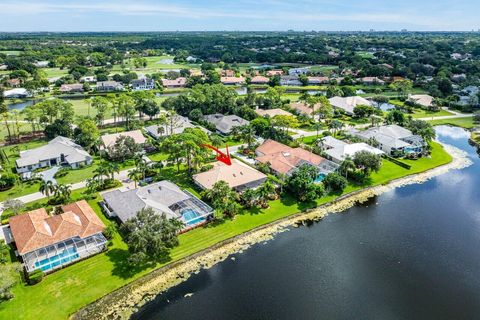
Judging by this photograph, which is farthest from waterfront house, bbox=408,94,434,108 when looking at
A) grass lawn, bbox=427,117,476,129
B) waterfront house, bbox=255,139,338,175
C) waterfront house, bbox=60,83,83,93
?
waterfront house, bbox=60,83,83,93

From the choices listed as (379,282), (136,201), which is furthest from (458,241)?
(136,201)

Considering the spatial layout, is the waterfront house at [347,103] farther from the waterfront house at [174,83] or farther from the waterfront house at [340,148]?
the waterfront house at [174,83]

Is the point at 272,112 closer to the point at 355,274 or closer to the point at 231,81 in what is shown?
the point at 231,81

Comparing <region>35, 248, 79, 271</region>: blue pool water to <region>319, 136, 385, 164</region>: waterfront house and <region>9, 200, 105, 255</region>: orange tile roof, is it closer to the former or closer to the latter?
<region>9, 200, 105, 255</region>: orange tile roof

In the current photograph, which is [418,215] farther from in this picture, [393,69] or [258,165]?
[393,69]

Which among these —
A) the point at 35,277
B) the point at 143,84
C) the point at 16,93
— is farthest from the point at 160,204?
the point at 16,93

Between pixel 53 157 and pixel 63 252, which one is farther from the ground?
pixel 53 157
